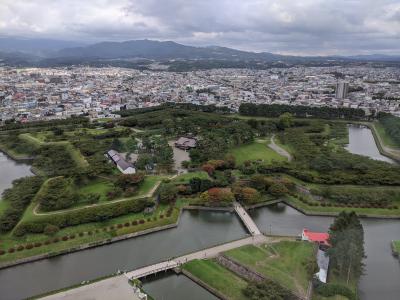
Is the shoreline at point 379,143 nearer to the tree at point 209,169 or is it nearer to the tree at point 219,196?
the tree at point 209,169

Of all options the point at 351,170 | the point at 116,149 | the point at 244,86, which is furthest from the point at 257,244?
the point at 244,86

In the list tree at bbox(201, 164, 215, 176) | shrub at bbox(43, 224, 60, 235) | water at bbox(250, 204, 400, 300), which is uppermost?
tree at bbox(201, 164, 215, 176)

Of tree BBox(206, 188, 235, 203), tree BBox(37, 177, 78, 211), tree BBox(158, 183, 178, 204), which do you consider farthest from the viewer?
tree BBox(158, 183, 178, 204)

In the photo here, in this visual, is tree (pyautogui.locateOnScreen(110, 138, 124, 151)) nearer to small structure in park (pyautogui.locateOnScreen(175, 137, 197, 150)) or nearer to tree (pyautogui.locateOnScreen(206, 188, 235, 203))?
small structure in park (pyautogui.locateOnScreen(175, 137, 197, 150))

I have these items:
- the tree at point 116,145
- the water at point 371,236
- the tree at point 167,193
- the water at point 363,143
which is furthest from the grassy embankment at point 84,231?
the water at point 363,143

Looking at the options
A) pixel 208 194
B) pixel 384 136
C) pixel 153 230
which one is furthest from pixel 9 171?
pixel 384 136

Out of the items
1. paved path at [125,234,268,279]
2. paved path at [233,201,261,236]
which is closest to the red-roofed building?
paved path at [125,234,268,279]
